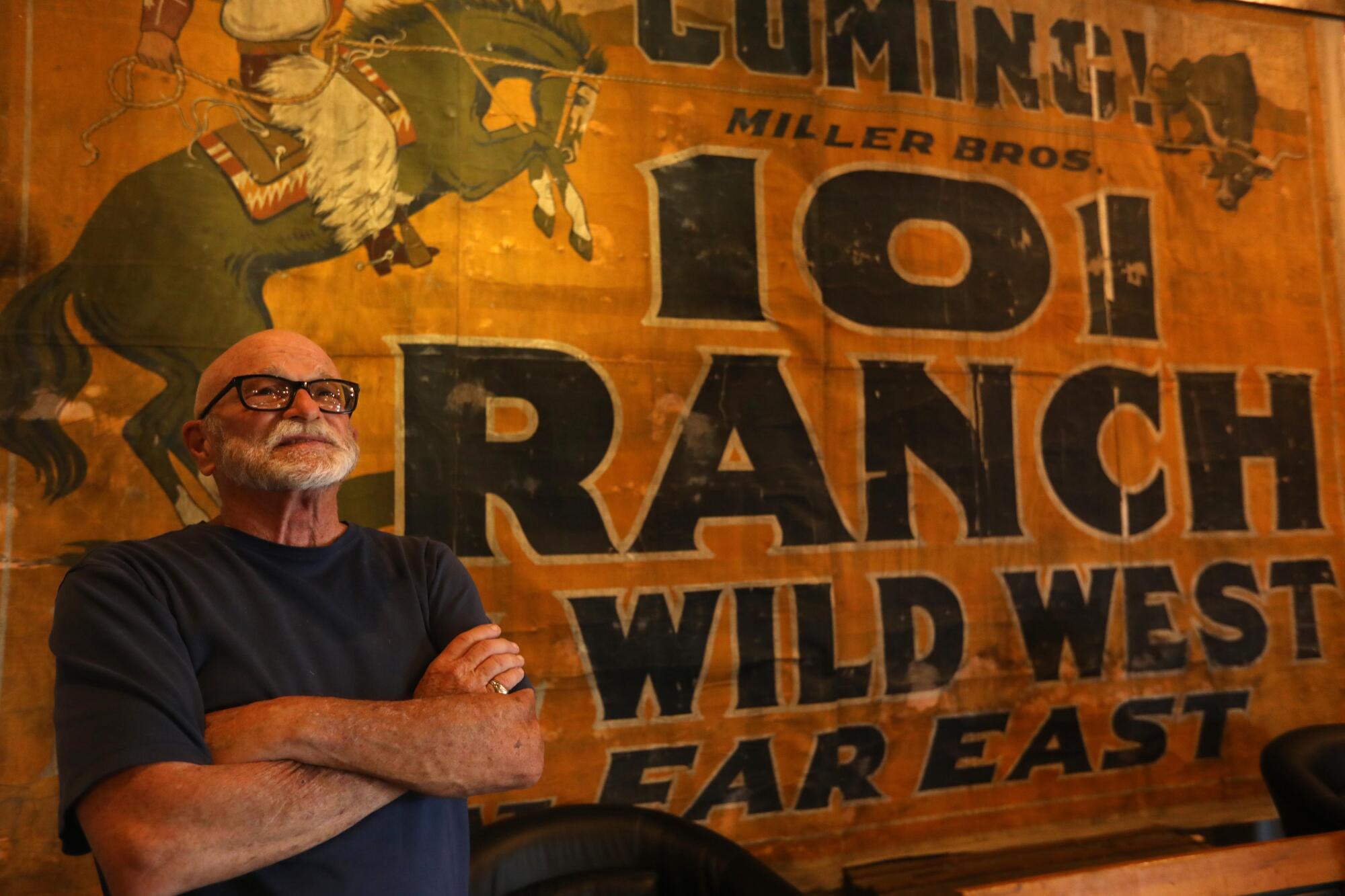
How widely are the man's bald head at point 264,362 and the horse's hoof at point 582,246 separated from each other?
1.27 metres

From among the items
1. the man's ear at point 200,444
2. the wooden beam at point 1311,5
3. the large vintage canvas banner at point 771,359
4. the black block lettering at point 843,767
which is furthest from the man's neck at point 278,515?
the wooden beam at point 1311,5

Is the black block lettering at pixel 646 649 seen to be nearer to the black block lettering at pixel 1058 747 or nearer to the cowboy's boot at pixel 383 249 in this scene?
the cowboy's boot at pixel 383 249

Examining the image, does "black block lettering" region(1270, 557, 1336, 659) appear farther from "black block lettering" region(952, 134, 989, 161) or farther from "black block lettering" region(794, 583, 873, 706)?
"black block lettering" region(952, 134, 989, 161)

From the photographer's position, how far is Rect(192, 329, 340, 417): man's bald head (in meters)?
1.70

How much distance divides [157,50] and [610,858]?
2.39 meters

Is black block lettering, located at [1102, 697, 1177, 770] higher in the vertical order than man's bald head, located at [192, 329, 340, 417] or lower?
lower

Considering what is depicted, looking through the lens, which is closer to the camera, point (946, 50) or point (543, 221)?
point (543, 221)

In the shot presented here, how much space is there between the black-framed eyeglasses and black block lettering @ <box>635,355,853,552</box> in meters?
1.33

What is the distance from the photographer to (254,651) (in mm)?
1463

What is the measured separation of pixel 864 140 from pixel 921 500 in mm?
1216

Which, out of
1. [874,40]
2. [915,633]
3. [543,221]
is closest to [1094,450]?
[915,633]

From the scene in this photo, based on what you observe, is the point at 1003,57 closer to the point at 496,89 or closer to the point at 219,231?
the point at 496,89

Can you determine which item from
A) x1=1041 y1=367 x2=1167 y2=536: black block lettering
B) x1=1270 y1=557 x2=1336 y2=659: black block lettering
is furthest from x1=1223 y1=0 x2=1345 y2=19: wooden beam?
x1=1270 y1=557 x2=1336 y2=659: black block lettering

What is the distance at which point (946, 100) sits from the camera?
3.38 metres
